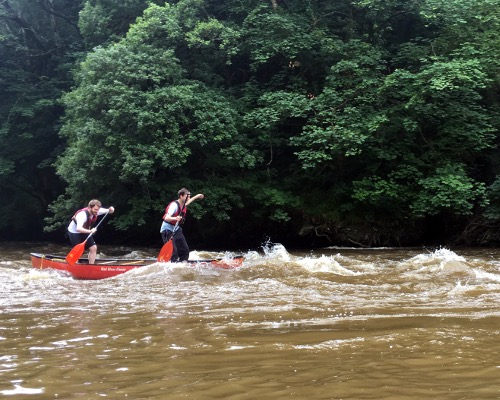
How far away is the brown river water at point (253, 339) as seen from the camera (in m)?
3.23

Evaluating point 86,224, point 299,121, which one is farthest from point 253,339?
point 299,121

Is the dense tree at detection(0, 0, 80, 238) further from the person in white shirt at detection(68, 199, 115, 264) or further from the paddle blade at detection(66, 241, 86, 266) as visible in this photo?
the paddle blade at detection(66, 241, 86, 266)

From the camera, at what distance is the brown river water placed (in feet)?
10.6

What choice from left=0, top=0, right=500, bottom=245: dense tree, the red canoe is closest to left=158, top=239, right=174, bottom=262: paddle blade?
the red canoe

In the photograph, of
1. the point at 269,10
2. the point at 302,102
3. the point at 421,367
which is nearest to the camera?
the point at 421,367

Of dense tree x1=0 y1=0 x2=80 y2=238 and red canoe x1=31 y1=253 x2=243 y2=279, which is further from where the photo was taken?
dense tree x1=0 y1=0 x2=80 y2=238

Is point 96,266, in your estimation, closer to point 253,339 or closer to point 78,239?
point 78,239

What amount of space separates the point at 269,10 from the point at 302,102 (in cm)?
407

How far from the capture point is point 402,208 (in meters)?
16.6

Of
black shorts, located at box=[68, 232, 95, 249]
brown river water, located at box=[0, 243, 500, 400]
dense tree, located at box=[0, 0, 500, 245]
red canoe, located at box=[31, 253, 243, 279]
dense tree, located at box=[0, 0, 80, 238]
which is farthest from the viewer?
dense tree, located at box=[0, 0, 80, 238]

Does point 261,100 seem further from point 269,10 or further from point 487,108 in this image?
point 487,108

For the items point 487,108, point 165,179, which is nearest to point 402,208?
point 487,108

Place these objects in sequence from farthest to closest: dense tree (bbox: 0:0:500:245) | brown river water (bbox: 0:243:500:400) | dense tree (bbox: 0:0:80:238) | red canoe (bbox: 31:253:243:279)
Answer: dense tree (bbox: 0:0:80:238)
dense tree (bbox: 0:0:500:245)
red canoe (bbox: 31:253:243:279)
brown river water (bbox: 0:243:500:400)

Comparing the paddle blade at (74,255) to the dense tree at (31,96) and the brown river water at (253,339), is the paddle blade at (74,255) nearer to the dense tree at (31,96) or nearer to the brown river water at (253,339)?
the brown river water at (253,339)
